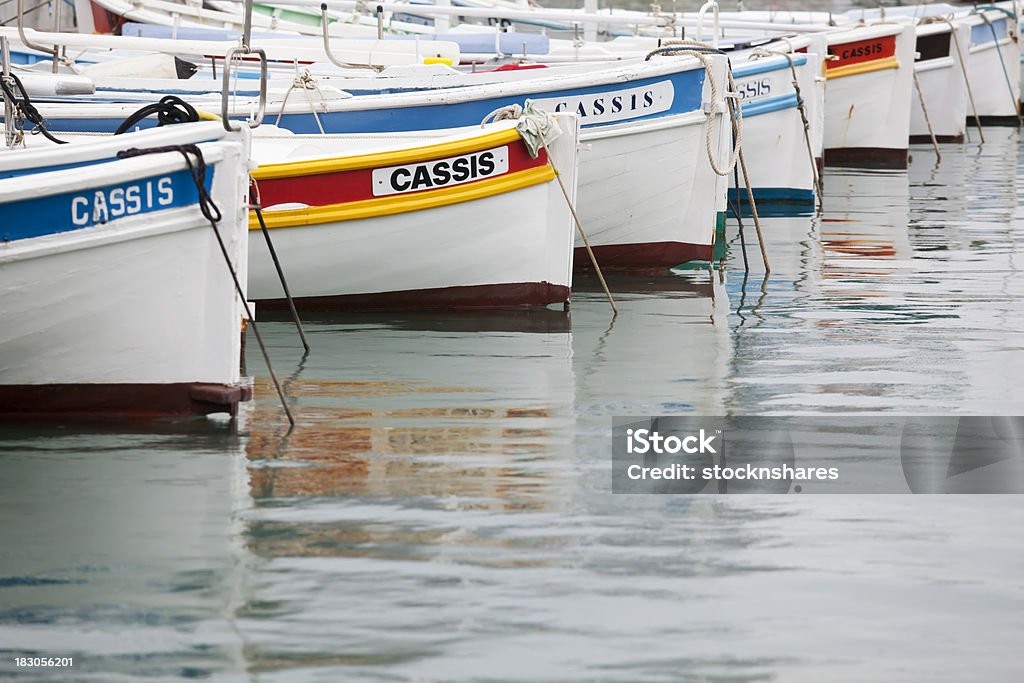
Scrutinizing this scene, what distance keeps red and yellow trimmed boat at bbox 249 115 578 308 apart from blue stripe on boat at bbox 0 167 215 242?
2.69 m

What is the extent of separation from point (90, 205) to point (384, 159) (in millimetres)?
3030

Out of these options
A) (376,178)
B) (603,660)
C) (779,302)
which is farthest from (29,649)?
(779,302)

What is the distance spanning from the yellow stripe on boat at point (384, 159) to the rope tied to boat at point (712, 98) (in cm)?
245

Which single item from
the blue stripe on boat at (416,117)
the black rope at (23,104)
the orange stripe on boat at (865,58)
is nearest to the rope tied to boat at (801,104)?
the orange stripe on boat at (865,58)

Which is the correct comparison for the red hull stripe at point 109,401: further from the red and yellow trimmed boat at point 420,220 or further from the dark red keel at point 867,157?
the dark red keel at point 867,157

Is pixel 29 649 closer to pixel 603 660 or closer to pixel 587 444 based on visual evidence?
pixel 603 660

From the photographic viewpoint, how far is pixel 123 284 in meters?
7.33

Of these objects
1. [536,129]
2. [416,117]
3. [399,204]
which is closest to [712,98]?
[416,117]

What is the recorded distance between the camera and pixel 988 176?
20.4 m

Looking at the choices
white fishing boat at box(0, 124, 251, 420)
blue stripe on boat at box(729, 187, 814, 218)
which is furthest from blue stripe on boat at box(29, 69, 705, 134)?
blue stripe on boat at box(729, 187, 814, 218)

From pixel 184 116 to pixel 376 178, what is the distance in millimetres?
2090

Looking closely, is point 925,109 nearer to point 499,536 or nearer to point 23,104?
point 23,104

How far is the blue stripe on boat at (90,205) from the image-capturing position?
23.4ft

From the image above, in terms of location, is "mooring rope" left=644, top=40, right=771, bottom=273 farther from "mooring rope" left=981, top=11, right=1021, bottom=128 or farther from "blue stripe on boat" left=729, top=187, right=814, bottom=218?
"mooring rope" left=981, top=11, right=1021, bottom=128
